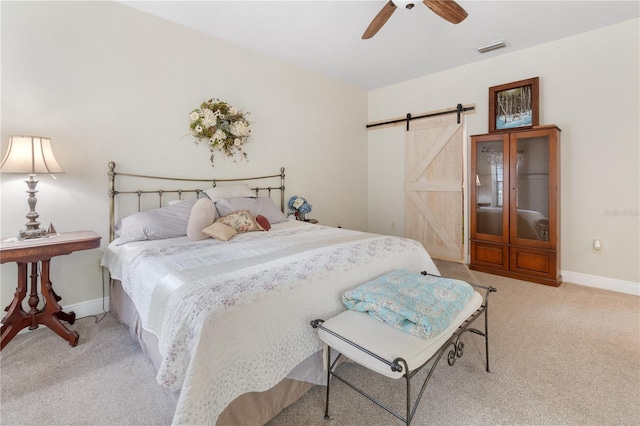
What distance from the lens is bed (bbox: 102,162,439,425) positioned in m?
1.25

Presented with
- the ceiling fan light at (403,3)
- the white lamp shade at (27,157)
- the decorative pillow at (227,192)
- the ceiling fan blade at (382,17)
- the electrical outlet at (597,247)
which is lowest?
the electrical outlet at (597,247)

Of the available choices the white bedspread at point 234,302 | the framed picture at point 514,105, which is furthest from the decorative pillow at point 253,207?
Result: the framed picture at point 514,105

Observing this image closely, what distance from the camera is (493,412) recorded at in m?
1.58

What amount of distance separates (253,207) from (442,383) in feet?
7.66

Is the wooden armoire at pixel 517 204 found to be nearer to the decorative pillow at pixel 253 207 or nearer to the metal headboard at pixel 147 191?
the decorative pillow at pixel 253 207

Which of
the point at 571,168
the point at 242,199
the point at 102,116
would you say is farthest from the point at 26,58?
the point at 571,168

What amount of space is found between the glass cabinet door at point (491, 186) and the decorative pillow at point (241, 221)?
288 cm

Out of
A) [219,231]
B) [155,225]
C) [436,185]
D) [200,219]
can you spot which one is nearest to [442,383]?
[219,231]

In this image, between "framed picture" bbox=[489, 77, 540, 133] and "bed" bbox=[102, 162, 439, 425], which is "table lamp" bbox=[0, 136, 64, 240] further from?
"framed picture" bbox=[489, 77, 540, 133]

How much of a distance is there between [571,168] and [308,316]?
3.75 meters

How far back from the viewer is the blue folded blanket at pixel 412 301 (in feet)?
4.75

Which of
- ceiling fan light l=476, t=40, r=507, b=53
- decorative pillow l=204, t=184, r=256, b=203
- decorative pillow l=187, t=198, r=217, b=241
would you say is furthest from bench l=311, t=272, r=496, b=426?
ceiling fan light l=476, t=40, r=507, b=53

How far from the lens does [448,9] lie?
234 centimetres

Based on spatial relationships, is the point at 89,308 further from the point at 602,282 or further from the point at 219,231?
the point at 602,282
